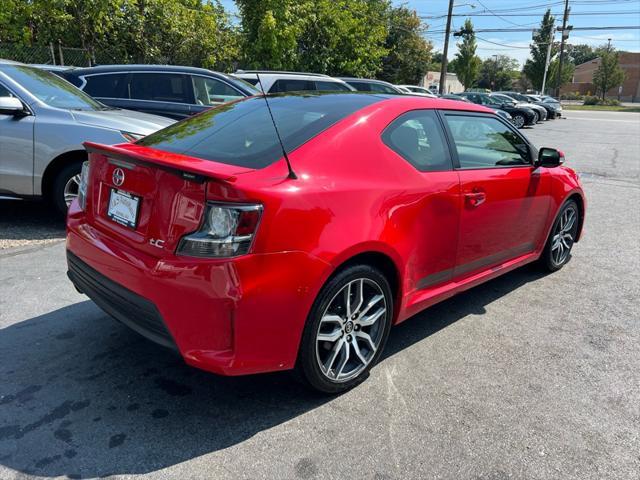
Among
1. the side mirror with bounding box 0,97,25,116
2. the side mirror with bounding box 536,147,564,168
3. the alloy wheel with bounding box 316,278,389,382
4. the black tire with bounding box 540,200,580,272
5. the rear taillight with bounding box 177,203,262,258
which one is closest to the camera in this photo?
the rear taillight with bounding box 177,203,262,258

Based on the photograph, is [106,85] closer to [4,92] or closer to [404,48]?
[4,92]

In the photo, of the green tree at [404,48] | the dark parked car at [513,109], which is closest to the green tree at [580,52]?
the green tree at [404,48]

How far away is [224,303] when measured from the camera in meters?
→ 2.27

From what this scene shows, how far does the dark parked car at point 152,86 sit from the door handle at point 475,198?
5.90 m

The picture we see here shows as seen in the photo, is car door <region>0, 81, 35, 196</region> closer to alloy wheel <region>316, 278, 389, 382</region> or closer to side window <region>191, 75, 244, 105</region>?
side window <region>191, 75, 244, 105</region>

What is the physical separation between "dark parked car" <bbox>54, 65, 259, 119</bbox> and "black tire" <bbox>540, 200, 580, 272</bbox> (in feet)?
18.2

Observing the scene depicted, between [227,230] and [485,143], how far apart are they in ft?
8.04

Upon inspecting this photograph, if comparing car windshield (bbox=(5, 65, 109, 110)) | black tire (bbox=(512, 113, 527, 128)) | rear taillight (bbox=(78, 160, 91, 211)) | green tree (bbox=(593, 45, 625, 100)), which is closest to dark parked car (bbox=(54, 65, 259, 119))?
car windshield (bbox=(5, 65, 109, 110))

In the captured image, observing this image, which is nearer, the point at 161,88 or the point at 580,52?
the point at 161,88

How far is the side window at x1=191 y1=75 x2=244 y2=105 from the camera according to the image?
852 cm

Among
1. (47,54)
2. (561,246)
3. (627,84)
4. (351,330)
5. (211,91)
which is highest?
(627,84)

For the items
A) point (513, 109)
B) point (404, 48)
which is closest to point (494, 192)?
point (513, 109)

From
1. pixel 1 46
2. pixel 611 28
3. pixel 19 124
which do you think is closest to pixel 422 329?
pixel 19 124

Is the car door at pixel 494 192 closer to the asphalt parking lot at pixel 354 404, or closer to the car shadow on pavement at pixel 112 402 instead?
the asphalt parking lot at pixel 354 404
